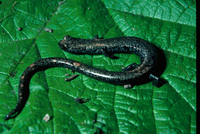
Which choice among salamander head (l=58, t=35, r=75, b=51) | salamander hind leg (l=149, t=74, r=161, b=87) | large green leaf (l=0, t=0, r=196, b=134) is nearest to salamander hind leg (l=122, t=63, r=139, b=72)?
large green leaf (l=0, t=0, r=196, b=134)

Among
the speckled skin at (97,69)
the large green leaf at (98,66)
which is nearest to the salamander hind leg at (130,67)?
the speckled skin at (97,69)

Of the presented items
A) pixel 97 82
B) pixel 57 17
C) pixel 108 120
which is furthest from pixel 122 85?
pixel 57 17

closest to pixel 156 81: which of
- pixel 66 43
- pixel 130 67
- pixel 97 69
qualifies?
pixel 130 67

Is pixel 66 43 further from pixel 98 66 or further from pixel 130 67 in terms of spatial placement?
pixel 130 67

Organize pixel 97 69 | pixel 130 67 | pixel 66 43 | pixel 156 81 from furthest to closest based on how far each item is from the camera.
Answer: pixel 66 43 < pixel 130 67 < pixel 97 69 < pixel 156 81

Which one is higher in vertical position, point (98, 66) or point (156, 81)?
point (98, 66)

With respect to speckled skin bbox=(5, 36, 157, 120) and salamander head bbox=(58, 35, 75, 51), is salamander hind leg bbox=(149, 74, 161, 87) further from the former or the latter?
salamander head bbox=(58, 35, 75, 51)

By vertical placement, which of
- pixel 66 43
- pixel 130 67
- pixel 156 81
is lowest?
pixel 156 81

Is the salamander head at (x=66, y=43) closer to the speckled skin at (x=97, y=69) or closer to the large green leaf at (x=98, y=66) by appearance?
the speckled skin at (x=97, y=69)
